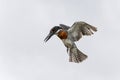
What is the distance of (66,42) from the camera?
12344mm

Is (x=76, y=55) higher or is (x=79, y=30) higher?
(x=79, y=30)

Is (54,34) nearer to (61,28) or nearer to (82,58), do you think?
(61,28)

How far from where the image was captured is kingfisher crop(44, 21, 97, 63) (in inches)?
486

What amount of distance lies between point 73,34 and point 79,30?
1.61 feet

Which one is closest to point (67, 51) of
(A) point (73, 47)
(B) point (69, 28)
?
(A) point (73, 47)

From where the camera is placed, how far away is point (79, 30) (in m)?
13.2

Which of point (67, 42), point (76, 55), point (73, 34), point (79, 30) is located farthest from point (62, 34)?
point (79, 30)

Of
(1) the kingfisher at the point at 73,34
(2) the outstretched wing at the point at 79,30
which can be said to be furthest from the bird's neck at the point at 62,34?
(2) the outstretched wing at the point at 79,30

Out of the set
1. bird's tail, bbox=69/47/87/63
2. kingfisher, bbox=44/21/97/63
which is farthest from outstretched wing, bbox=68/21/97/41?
bird's tail, bbox=69/47/87/63

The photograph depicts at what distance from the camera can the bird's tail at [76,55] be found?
12159mm

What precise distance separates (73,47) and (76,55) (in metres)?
0.39

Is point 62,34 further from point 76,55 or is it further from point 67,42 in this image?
point 76,55

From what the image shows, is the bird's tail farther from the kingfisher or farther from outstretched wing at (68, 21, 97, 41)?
outstretched wing at (68, 21, 97, 41)

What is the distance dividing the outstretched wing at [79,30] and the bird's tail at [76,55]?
21.6 inches
